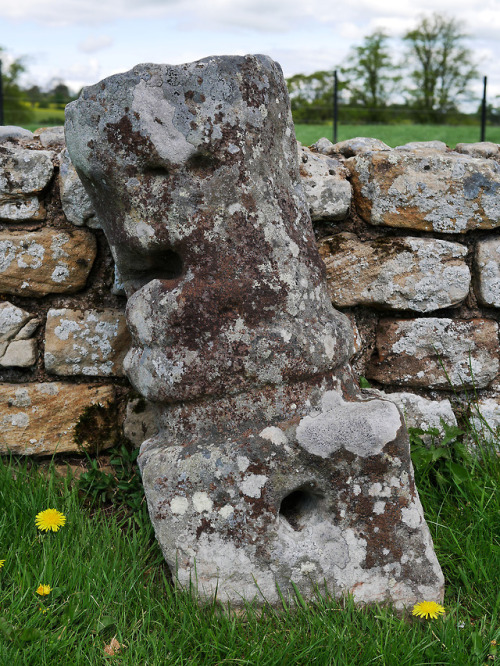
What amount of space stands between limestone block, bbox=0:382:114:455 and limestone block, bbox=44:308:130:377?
106 mm

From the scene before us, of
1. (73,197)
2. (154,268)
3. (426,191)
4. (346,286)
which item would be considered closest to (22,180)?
(73,197)

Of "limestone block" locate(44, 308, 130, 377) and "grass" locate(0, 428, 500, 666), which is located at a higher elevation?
"limestone block" locate(44, 308, 130, 377)

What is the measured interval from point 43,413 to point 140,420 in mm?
384

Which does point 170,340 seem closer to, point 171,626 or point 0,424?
point 171,626

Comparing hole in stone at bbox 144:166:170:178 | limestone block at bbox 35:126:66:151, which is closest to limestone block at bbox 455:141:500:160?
hole in stone at bbox 144:166:170:178

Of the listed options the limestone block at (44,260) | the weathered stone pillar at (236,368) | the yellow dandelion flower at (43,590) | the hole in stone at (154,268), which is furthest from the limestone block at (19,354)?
the yellow dandelion flower at (43,590)

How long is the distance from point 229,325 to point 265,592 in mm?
785

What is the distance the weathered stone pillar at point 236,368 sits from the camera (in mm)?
1718

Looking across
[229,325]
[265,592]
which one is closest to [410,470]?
[265,592]

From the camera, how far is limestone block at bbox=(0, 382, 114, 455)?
7.73 ft

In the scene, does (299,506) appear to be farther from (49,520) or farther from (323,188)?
(323,188)

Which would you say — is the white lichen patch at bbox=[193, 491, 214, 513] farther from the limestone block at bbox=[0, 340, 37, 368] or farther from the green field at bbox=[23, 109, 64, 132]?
the green field at bbox=[23, 109, 64, 132]

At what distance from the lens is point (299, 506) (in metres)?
1.89

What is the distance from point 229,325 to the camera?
69.2 inches
